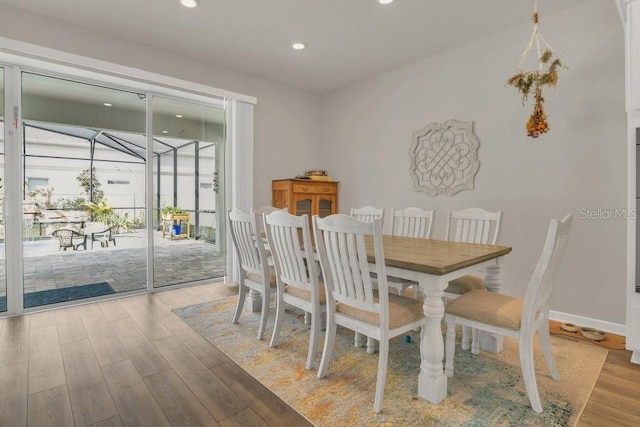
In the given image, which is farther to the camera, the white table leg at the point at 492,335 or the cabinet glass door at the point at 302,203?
the cabinet glass door at the point at 302,203

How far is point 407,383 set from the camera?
76.3 inches

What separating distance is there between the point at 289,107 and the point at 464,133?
242cm

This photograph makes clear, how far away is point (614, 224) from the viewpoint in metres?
2.62

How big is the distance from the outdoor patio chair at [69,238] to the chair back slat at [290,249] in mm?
2488

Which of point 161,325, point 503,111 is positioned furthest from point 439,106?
point 161,325

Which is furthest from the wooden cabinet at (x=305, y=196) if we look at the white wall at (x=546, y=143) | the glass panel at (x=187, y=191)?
the white wall at (x=546, y=143)

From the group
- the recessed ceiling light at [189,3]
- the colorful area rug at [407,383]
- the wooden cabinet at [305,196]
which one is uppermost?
the recessed ceiling light at [189,3]

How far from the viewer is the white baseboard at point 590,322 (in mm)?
2621

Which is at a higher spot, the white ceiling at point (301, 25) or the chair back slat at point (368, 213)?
the white ceiling at point (301, 25)

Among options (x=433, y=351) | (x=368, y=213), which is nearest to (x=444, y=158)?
(x=368, y=213)

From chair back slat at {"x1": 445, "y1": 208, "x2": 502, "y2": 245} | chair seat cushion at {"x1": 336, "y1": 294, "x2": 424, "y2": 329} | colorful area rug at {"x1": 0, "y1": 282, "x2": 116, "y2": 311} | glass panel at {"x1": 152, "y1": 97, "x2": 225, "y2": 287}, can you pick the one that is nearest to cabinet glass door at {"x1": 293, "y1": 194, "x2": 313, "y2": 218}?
glass panel at {"x1": 152, "y1": 97, "x2": 225, "y2": 287}

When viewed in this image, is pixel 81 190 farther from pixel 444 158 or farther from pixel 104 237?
pixel 444 158

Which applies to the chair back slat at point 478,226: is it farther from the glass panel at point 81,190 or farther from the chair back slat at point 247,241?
the glass panel at point 81,190

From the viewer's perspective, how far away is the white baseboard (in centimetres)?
262
